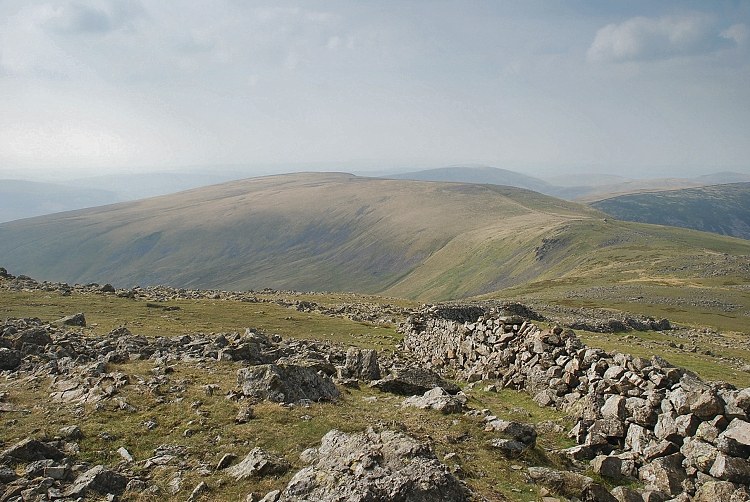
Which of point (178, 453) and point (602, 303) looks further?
point (602, 303)

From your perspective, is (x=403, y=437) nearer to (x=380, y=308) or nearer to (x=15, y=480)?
(x=15, y=480)

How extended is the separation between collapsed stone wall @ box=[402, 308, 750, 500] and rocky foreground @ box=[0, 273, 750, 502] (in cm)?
5

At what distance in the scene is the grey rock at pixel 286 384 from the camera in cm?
1920

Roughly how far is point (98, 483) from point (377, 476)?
25.4 ft

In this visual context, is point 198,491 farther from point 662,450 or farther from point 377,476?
point 662,450

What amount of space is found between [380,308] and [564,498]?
51.1m

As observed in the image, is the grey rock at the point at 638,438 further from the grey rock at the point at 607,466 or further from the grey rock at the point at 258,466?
the grey rock at the point at 258,466

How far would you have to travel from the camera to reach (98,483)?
1259cm

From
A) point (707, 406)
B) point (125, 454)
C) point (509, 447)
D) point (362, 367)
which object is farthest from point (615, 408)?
point (125, 454)

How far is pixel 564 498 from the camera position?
41.9 ft

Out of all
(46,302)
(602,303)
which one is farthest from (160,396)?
(602,303)

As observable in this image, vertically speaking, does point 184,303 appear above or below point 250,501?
below

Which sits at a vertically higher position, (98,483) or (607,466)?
(98,483)

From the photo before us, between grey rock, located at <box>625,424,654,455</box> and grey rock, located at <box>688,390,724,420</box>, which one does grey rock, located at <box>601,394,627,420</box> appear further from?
grey rock, located at <box>688,390,724,420</box>
